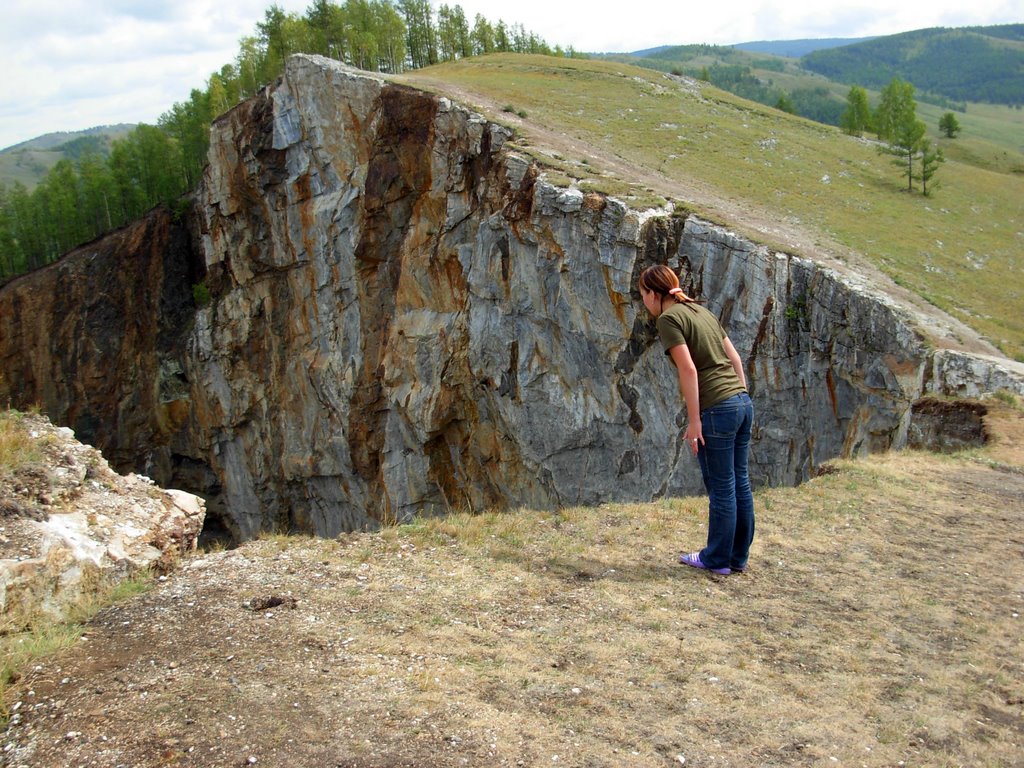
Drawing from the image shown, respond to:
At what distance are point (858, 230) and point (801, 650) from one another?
2405 cm

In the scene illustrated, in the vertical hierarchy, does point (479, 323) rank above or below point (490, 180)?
below

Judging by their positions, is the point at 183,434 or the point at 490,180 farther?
the point at 183,434

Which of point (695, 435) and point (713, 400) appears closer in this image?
point (695, 435)

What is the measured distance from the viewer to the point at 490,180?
25.4 meters

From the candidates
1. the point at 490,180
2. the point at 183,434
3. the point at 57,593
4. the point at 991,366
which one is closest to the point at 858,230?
the point at 991,366

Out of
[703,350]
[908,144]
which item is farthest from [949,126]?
[703,350]

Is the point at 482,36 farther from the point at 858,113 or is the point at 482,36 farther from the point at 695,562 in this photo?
the point at 695,562

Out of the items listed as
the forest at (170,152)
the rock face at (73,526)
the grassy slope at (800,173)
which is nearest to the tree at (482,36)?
the forest at (170,152)

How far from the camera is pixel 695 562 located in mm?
7238

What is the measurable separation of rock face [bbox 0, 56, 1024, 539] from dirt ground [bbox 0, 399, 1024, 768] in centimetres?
433

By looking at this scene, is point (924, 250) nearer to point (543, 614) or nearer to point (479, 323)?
point (479, 323)

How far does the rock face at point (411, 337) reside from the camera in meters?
20.2

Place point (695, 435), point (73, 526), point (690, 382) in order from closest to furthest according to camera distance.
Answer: point (690, 382), point (695, 435), point (73, 526)

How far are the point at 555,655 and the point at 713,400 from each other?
2.70 metres
